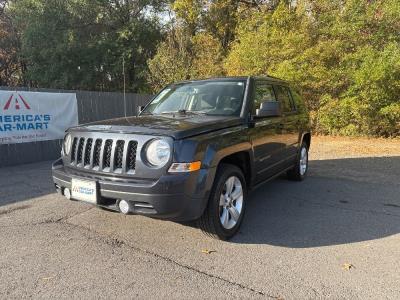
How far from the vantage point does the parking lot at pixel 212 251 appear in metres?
3.13

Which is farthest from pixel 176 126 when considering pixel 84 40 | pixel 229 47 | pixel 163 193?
pixel 84 40

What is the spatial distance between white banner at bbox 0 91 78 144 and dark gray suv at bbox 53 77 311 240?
16.8 feet

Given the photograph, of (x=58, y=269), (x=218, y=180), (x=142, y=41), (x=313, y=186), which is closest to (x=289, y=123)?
(x=313, y=186)

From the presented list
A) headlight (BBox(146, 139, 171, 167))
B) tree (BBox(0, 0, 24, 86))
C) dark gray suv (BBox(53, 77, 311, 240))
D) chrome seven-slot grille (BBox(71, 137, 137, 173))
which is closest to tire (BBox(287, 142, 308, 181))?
dark gray suv (BBox(53, 77, 311, 240))

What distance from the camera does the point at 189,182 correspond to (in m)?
3.46

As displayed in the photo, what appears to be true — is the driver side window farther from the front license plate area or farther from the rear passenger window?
the front license plate area

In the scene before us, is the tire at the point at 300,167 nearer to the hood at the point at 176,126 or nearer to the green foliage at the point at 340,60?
the hood at the point at 176,126

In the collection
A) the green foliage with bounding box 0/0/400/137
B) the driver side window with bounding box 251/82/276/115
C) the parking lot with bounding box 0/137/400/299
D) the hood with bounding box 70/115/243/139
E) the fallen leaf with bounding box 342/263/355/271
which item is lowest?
the parking lot with bounding box 0/137/400/299

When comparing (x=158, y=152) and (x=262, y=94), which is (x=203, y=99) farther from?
(x=158, y=152)

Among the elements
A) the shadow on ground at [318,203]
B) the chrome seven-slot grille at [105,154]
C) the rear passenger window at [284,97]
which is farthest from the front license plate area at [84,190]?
the rear passenger window at [284,97]

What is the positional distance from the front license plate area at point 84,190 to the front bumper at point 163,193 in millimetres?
55

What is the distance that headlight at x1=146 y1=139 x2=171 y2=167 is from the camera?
11.3 feet

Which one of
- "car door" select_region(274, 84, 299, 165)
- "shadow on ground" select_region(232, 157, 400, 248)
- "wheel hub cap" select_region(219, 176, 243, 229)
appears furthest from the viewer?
"car door" select_region(274, 84, 299, 165)

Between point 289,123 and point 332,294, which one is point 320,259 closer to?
→ point 332,294
